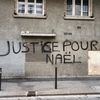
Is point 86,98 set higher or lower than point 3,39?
lower

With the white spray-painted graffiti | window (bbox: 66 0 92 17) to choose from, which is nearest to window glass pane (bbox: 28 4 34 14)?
the white spray-painted graffiti

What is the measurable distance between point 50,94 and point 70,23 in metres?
5.20

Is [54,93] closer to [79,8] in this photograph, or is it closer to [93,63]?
[93,63]

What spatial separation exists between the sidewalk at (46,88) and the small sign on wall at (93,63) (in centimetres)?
85

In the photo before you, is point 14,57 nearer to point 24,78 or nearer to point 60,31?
point 24,78

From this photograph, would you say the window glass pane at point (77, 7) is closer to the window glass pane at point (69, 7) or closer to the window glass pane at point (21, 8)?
the window glass pane at point (69, 7)

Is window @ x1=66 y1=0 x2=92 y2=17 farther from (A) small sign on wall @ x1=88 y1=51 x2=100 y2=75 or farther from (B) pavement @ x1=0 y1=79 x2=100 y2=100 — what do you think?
(B) pavement @ x1=0 y1=79 x2=100 y2=100

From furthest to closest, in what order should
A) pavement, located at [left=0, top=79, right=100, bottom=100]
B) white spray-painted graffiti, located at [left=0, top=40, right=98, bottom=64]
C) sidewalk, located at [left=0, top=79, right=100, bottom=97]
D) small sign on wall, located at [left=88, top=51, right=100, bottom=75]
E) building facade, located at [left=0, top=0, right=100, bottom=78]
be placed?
1. small sign on wall, located at [left=88, top=51, right=100, bottom=75]
2. white spray-painted graffiti, located at [left=0, top=40, right=98, bottom=64]
3. building facade, located at [left=0, top=0, right=100, bottom=78]
4. sidewalk, located at [left=0, top=79, right=100, bottom=97]
5. pavement, located at [left=0, top=79, right=100, bottom=100]

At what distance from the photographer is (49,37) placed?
15078 mm

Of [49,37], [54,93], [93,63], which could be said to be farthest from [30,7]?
[54,93]

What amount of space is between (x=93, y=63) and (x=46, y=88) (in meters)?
4.05

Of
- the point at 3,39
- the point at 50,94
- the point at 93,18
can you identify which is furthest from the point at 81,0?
the point at 50,94

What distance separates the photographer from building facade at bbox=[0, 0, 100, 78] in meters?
14.8

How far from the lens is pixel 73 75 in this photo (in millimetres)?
15297
